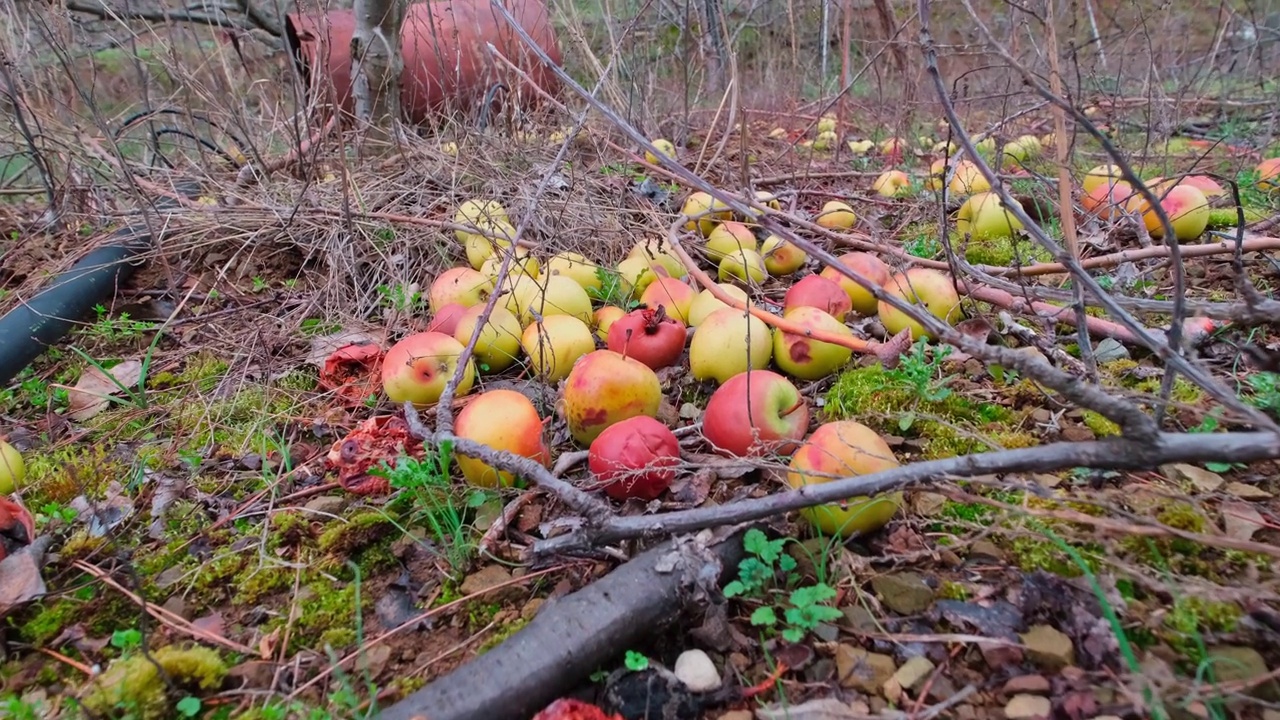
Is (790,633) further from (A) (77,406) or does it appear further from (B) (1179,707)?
(A) (77,406)

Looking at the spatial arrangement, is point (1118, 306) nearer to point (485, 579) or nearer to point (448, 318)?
point (485, 579)

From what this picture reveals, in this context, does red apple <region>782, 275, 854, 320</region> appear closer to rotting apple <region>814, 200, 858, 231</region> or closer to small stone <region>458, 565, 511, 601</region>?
rotting apple <region>814, 200, 858, 231</region>

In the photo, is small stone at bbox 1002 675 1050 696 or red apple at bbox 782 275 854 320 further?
red apple at bbox 782 275 854 320

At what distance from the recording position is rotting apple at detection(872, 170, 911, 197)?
397cm

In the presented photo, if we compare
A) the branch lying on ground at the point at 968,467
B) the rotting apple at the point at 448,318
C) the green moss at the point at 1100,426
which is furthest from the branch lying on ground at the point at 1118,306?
the rotting apple at the point at 448,318

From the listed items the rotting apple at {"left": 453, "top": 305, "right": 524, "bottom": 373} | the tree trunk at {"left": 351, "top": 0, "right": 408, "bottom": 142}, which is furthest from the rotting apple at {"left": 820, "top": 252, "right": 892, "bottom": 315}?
the tree trunk at {"left": 351, "top": 0, "right": 408, "bottom": 142}

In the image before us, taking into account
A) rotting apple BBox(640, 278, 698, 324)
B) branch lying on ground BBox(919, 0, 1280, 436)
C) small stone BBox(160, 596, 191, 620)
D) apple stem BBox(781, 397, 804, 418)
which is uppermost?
branch lying on ground BBox(919, 0, 1280, 436)

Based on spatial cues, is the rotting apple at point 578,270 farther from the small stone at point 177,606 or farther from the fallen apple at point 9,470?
the fallen apple at point 9,470

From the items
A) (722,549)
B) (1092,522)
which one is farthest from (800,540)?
(1092,522)

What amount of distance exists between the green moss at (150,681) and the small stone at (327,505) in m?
0.47

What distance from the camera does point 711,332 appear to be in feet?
6.88

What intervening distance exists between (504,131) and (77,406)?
8.08 feet

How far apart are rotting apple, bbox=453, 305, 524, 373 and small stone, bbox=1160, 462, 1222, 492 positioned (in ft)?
6.12

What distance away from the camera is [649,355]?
88.4 inches
